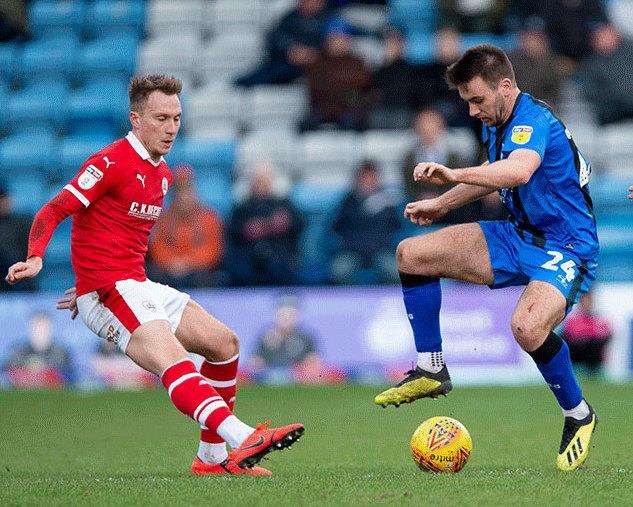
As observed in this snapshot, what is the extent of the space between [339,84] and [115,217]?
10.5m

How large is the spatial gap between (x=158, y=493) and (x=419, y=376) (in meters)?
2.08

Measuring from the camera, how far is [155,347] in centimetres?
725

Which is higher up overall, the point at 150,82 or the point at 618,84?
the point at 150,82

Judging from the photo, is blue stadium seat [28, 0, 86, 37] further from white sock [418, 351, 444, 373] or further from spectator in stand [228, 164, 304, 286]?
white sock [418, 351, 444, 373]

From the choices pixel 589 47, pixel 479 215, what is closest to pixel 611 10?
pixel 589 47

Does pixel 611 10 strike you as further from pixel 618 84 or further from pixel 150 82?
pixel 150 82

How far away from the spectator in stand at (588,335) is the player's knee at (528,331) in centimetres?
748

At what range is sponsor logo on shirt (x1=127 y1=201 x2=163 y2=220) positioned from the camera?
759 cm

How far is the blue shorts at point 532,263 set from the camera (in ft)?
24.4

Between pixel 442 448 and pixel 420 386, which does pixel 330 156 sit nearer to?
pixel 420 386

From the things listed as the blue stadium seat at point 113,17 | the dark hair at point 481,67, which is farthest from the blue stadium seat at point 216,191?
the dark hair at point 481,67

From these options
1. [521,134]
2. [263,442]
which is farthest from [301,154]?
[263,442]

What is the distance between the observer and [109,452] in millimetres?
9172

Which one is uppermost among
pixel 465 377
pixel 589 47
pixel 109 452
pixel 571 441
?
pixel 589 47
